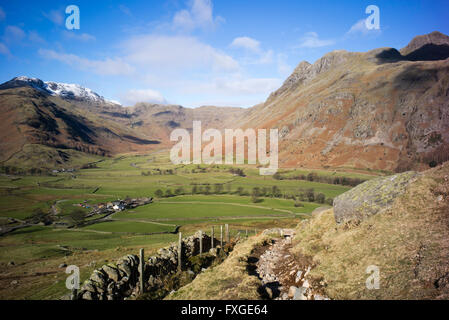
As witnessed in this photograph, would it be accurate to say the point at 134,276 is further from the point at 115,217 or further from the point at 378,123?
the point at 378,123

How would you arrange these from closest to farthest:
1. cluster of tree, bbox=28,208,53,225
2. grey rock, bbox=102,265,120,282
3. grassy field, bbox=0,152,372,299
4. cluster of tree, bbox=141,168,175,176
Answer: grey rock, bbox=102,265,120,282 → grassy field, bbox=0,152,372,299 → cluster of tree, bbox=28,208,53,225 → cluster of tree, bbox=141,168,175,176

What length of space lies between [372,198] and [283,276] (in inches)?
295

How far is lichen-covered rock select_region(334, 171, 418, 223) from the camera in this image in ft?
45.4

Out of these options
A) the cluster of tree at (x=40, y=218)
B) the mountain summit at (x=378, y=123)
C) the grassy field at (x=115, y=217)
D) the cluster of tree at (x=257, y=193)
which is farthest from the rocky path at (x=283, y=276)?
the mountain summit at (x=378, y=123)

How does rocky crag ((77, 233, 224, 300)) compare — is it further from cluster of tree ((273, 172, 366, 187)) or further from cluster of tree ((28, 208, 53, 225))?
cluster of tree ((273, 172, 366, 187))

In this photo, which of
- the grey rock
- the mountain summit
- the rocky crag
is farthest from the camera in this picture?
the mountain summit

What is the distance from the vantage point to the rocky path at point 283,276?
1001 centimetres

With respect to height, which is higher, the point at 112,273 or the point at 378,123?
the point at 378,123

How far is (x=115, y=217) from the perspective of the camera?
245 feet

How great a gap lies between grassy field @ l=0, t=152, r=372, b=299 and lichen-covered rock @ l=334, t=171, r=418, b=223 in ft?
63.4

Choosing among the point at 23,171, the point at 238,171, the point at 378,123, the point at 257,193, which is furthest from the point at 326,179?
the point at 23,171

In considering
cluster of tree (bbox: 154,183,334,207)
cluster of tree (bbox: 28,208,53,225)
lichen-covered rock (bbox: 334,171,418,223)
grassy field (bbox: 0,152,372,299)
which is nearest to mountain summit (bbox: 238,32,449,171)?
grassy field (bbox: 0,152,372,299)

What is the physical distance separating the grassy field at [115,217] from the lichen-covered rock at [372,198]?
63.4 ft
